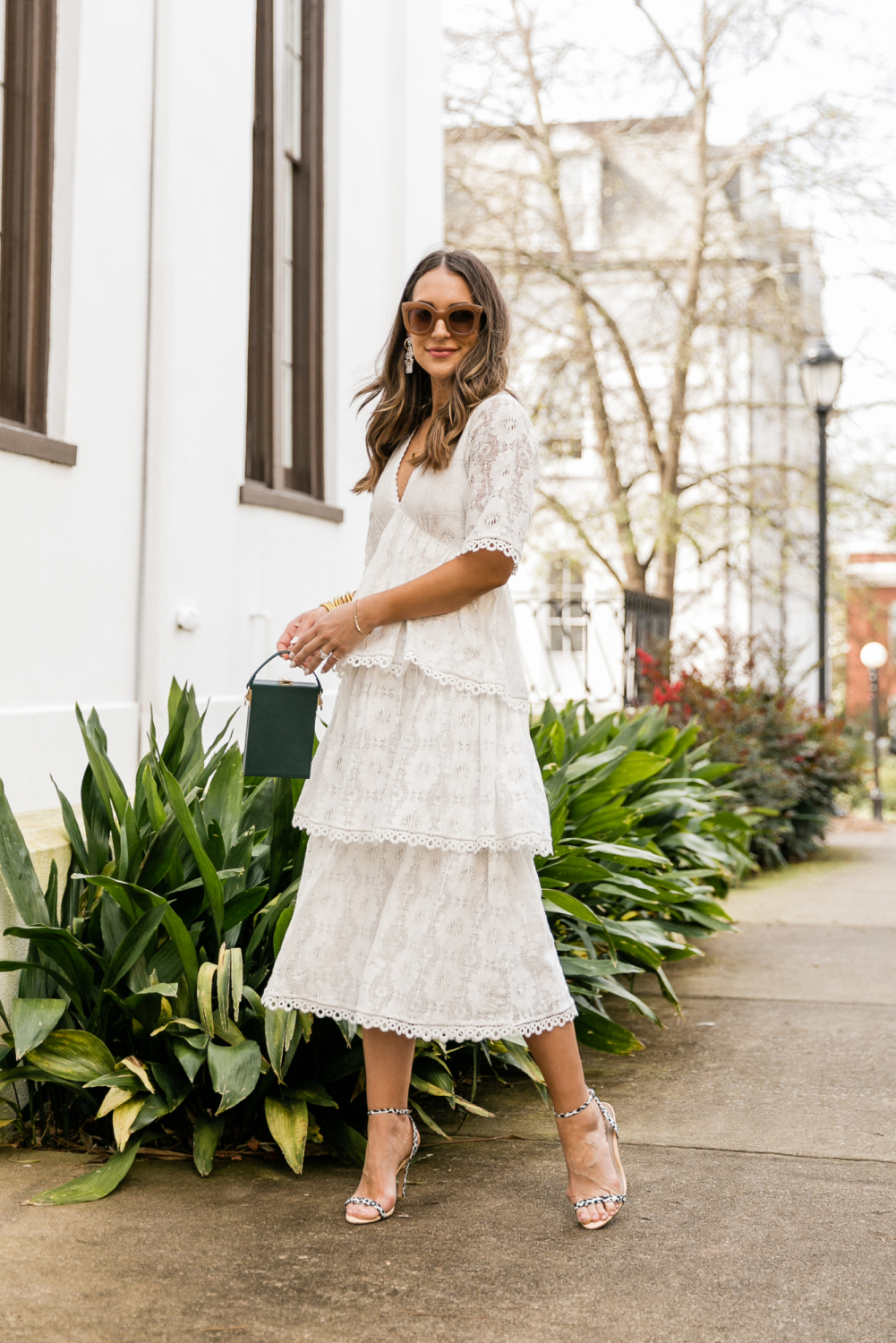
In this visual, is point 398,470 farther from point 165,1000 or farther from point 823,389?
point 823,389

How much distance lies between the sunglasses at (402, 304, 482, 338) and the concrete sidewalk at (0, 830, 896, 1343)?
1932 millimetres

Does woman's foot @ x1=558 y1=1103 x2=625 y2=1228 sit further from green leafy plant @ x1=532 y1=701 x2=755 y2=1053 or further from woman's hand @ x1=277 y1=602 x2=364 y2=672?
woman's hand @ x1=277 y1=602 x2=364 y2=672

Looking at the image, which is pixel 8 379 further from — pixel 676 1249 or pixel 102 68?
pixel 676 1249

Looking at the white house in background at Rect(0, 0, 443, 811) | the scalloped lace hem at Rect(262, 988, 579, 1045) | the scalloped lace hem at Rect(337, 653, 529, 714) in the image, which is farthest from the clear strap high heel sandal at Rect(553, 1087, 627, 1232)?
the white house in background at Rect(0, 0, 443, 811)

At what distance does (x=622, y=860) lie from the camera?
494 cm

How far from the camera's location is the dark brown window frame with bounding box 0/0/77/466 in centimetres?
462

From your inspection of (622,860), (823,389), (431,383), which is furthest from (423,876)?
(823,389)

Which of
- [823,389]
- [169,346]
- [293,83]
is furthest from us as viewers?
[823,389]

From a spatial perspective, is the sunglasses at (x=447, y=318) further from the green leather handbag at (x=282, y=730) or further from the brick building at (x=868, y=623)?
the brick building at (x=868, y=623)

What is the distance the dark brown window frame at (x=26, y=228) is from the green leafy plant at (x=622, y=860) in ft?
7.22

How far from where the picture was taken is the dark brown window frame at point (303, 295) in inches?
259

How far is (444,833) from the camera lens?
2762mm

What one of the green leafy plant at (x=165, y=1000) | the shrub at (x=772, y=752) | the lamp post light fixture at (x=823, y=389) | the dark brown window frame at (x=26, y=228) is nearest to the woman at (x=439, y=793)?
the green leafy plant at (x=165, y=1000)

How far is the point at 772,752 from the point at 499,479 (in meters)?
7.39
